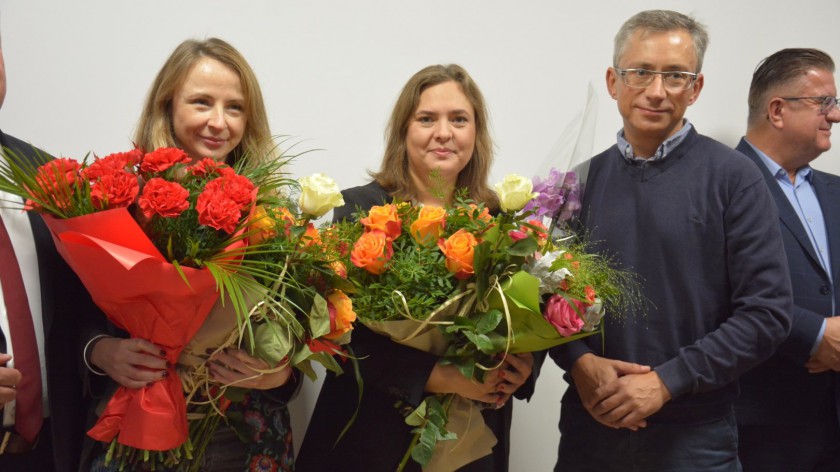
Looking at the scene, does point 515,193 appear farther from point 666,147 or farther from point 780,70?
point 780,70

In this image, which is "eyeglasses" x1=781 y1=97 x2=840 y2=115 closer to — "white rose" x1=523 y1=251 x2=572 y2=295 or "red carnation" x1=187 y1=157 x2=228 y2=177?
"white rose" x1=523 y1=251 x2=572 y2=295

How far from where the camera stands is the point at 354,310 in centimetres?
173

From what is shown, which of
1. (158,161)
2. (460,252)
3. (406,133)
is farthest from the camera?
(406,133)

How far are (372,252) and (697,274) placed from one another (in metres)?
0.96

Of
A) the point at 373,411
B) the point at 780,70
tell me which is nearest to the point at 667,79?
the point at 780,70

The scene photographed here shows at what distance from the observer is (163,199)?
145 cm

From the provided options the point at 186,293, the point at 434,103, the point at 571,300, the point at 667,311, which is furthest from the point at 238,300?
the point at 667,311

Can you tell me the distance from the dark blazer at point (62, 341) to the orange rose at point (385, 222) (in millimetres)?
690

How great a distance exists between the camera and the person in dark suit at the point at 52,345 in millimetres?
1746

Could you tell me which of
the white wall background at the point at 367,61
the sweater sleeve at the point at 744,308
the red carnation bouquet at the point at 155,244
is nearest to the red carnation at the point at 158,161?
the red carnation bouquet at the point at 155,244

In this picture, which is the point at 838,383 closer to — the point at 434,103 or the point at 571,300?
the point at 571,300

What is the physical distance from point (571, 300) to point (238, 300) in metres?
0.74

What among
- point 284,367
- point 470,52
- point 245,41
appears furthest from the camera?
point 470,52

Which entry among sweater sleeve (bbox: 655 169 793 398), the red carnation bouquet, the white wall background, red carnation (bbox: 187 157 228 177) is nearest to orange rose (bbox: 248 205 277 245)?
the red carnation bouquet
